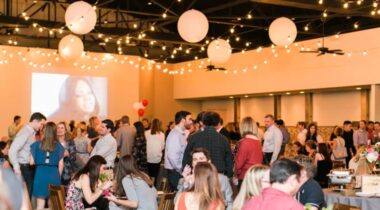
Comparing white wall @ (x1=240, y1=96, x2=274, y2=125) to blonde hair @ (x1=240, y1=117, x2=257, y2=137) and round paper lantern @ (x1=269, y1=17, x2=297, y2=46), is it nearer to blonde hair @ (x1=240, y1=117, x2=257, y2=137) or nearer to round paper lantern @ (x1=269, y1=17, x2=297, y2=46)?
round paper lantern @ (x1=269, y1=17, x2=297, y2=46)

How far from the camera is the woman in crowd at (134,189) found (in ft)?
17.2

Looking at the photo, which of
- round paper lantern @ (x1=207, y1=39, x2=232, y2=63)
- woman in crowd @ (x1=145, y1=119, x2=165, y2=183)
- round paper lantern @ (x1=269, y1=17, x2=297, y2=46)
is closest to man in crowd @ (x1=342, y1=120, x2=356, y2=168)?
round paper lantern @ (x1=207, y1=39, x2=232, y2=63)

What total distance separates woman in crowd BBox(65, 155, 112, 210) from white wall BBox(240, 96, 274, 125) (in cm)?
1214

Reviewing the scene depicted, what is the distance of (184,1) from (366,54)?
4.50 metres

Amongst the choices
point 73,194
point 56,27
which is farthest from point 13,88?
point 73,194

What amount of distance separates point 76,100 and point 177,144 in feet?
31.7

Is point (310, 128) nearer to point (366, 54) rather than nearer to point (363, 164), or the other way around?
point (366, 54)

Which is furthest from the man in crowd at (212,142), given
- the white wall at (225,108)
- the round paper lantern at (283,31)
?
the white wall at (225,108)

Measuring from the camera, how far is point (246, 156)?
6.71 metres

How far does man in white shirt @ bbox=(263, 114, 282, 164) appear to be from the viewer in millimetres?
9500

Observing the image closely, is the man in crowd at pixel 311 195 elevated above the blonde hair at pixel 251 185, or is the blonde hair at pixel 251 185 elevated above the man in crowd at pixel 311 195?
the blonde hair at pixel 251 185

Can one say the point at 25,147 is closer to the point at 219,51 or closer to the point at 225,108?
the point at 219,51

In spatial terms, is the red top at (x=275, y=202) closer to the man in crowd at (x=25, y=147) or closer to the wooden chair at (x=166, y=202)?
the wooden chair at (x=166, y=202)

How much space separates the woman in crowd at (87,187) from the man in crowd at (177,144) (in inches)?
56.2
